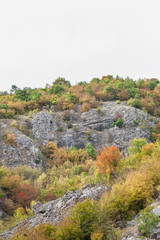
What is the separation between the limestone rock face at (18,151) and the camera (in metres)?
24.6

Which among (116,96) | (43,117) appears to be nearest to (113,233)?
(43,117)

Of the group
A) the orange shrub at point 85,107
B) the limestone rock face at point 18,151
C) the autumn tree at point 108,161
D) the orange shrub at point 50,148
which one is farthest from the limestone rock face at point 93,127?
the autumn tree at point 108,161

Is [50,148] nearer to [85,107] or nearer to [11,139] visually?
[11,139]

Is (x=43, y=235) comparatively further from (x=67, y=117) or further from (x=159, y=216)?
(x=67, y=117)

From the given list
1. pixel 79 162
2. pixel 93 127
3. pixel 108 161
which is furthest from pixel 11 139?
pixel 108 161

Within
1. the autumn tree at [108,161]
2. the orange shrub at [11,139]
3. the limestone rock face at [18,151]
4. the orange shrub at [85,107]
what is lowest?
the autumn tree at [108,161]

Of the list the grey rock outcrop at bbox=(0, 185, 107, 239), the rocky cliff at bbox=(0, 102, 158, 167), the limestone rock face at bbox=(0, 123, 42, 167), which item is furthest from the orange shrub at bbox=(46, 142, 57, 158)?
the grey rock outcrop at bbox=(0, 185, 107, 239)

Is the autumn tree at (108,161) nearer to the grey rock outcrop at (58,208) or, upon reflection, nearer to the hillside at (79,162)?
the hillside at (79,162)

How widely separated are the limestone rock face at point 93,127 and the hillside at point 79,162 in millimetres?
171

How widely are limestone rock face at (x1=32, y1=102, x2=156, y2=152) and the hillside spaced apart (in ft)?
0.56

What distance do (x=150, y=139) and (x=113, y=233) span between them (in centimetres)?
2785

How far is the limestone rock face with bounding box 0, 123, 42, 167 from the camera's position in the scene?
2465 cm

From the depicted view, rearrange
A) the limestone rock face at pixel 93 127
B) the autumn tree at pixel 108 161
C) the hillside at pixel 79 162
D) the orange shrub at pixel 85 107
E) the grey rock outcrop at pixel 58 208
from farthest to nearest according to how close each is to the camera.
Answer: the orange shrub at pixel 85 107 → the limestone rock face at pixel 93 127 → the autumn tree at pixel 108 161 → the grey rock outcrop at pixel 58 208 → the hillside at pixel 79 162

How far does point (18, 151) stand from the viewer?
26.2m
